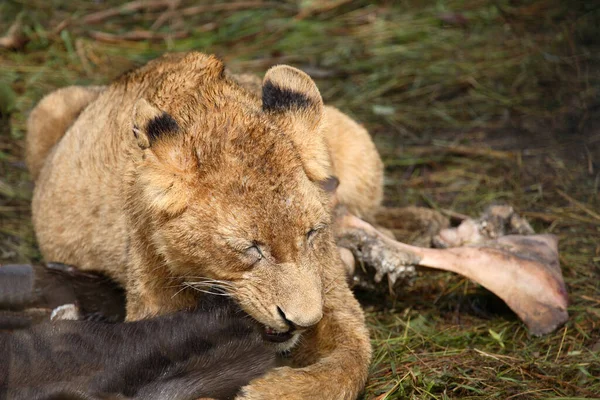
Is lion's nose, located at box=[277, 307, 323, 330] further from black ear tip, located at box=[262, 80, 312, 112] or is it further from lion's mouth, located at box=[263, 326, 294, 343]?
black ear tip, located at box=[262, 80, 312, 112]

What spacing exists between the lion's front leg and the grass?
22 cm

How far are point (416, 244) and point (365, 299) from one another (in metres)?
0.54

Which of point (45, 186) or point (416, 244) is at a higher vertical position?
point (45, 186)

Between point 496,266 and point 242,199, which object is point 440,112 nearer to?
point 496,266

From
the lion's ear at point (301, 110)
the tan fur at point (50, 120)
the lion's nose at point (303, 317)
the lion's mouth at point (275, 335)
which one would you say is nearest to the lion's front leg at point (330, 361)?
the lion's mouth at point (275, 335)

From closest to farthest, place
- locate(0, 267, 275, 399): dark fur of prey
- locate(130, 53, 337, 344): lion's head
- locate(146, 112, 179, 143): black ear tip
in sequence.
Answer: locate(0, 267, 275, 399): dark fur of prey → locate(130, 53, 337, 344): lion's head → locate(146, 112, 179, 143): black ear tip

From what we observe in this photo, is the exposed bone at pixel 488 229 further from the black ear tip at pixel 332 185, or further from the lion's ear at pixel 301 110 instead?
the lion's ear at pixel 301 110

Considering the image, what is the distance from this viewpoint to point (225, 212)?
3355mm

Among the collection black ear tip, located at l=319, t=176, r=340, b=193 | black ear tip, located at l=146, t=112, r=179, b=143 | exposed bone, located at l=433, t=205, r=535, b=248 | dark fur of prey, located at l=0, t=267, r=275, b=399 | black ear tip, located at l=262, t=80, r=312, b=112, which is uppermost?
black ear tip, located at l=146, t=112, r=179, b=143

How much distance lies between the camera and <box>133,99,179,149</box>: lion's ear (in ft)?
11.3

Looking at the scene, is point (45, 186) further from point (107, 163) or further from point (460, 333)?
point (460, 333)

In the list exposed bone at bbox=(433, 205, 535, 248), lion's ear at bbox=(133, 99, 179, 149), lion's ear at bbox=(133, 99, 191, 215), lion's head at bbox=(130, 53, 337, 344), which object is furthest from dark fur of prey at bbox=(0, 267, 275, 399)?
exposed bone at bbox=(433, 205, 535, 248)

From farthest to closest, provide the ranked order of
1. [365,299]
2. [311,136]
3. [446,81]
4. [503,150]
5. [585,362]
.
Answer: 1. [446,81]
2. [503,150]
3. [365,299]
4. [585,362]
5. [311,136]

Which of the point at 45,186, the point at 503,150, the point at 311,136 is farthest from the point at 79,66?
the point at 311,136
